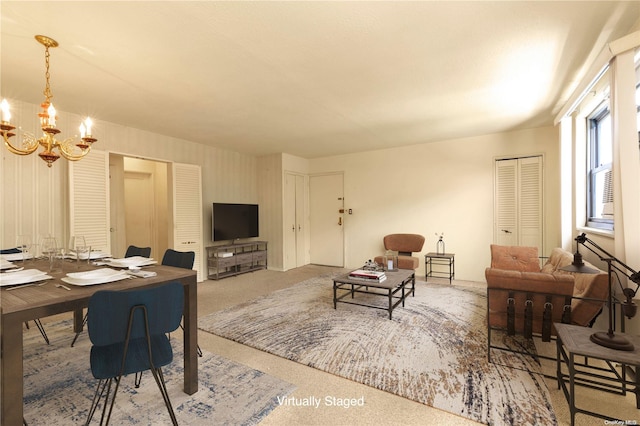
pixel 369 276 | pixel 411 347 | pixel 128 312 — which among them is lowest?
pixel 411 347

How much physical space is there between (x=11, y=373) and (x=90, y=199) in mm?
3189

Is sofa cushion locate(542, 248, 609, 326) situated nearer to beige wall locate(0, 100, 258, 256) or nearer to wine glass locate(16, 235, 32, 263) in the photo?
wine glass locate(16, 235, 32, 263)

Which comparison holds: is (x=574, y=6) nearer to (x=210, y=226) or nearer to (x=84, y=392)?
(x=84, y=392)

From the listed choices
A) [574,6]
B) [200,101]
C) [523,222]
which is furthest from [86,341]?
[523,222]

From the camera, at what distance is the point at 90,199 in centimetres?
374

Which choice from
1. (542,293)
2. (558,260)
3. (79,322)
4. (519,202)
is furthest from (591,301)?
(79,322)

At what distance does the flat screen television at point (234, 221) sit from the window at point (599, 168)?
5.47 m

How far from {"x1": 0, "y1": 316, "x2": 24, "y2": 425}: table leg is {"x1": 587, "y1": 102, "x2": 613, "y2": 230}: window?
459 cm

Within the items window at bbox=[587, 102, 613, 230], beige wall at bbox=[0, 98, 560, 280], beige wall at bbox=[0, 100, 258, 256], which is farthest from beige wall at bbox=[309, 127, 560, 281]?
beige wall at bbox=[0, 100, 258, 256]

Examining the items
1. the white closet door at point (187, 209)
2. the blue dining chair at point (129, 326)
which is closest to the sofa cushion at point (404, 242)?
the white closet door at point (187, 209)

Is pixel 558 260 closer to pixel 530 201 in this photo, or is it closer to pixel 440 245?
pixel 530 201

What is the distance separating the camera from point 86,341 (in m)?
2.68

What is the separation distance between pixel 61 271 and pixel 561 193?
17.8ft

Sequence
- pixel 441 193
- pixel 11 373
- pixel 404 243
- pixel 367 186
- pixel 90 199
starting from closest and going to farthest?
pixel 11 373, pixel 90 199, pixel 441 193, pixel 404 243, pixel 367 186
